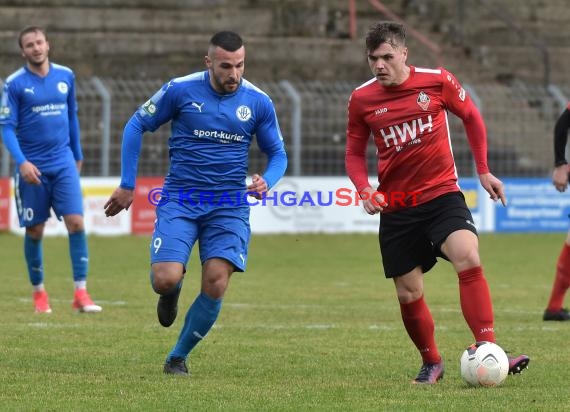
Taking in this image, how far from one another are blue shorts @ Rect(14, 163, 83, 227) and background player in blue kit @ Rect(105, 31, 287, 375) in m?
3.87

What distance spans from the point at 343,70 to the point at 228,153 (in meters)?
21.9

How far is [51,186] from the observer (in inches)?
470

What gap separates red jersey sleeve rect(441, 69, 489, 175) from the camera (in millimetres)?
7945

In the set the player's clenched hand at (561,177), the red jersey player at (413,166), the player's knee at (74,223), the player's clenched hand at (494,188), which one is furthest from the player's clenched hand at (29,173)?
the player's clenched hand at (494,188)

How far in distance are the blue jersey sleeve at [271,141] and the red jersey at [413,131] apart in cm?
53

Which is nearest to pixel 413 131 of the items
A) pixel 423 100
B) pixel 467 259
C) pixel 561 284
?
pixel 423 100

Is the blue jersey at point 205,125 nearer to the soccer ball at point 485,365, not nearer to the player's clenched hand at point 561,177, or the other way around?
the soccer ball at point 485,365

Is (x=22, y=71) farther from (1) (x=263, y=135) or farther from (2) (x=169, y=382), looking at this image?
(2) (x=169, y=382)

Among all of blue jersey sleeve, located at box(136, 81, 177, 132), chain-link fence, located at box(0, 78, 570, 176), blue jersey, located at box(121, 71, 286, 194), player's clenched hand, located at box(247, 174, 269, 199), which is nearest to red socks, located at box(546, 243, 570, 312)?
blue jersey, located at box(121, 71, 286, 194)

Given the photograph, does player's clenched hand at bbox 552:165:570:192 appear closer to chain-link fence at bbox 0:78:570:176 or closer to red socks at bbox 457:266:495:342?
red socks at bbox 457:266:495:342

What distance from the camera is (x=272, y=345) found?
962 centimetres

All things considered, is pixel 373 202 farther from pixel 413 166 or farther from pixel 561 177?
pixel 561 177

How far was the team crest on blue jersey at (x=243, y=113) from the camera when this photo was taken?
8102 mm

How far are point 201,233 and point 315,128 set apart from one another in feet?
54.6
